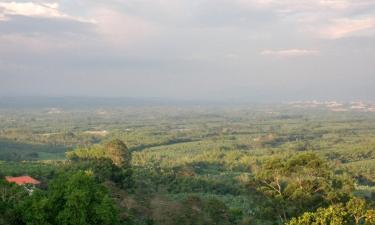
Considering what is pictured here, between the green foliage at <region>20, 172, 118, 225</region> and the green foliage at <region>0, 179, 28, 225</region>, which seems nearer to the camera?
the green foliage at <region>20, 172, 118, 225</region>

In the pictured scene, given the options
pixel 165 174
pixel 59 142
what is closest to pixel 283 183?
pixel 165 174

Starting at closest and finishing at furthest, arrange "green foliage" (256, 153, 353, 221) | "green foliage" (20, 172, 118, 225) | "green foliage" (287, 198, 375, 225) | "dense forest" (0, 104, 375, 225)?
1. "green foliage" (287, 198, 375, 225)
2. "green foliage" (20, 172, 118, 225)
3. "dense forest" (0, 104, 375, 225)
4. "green foliage" (256, 153, 353, 221)

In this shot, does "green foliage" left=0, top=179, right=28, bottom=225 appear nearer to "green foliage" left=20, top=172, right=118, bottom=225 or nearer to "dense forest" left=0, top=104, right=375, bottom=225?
"dense forest" left=0, top=104, right=375, bottom=225

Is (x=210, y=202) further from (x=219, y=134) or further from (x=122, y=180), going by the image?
(x=219, y=134)

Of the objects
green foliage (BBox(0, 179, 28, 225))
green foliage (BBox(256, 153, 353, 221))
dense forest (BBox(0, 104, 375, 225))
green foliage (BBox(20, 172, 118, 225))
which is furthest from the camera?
green foliage (BBox(256, 153, 353, 221))

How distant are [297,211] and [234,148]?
73.8 metres

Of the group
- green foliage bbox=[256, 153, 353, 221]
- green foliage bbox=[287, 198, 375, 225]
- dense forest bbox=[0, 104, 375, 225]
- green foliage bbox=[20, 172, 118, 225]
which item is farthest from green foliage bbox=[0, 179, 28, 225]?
green foliage bbox=[256, 153, 353, 221]

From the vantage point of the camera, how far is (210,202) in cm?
2755

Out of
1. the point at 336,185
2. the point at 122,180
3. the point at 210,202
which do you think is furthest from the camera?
the point at 122,180

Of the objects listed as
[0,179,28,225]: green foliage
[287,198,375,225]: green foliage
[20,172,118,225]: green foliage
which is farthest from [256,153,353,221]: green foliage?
[0,179,28,225]: green foliage

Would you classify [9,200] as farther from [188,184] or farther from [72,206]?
[188,184]

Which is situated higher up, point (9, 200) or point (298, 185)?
point (9, 200)

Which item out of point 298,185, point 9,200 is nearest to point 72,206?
point 9,200

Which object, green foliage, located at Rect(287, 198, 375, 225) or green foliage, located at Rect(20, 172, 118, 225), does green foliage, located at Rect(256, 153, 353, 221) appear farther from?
green foliage, located at Rect(20, 172, 118, 225)
